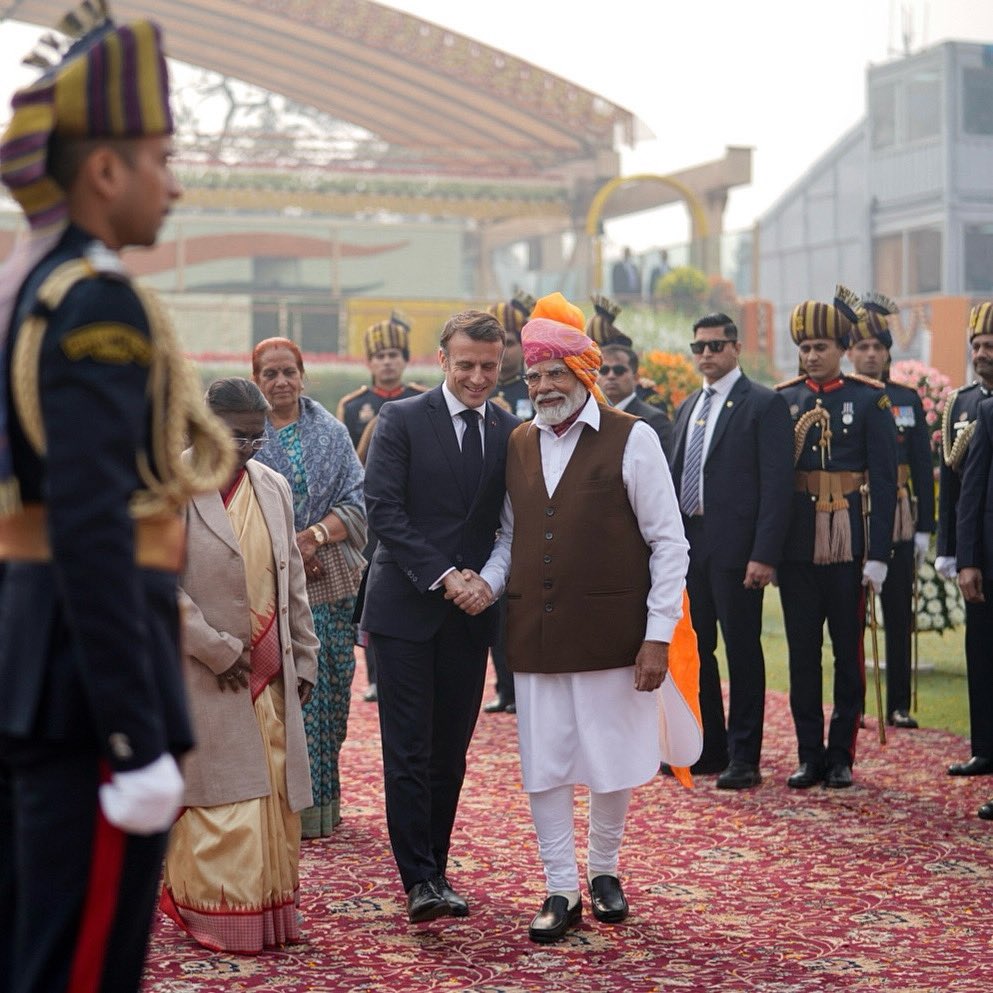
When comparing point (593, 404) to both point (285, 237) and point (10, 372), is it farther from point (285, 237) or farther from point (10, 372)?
point (285, 237)

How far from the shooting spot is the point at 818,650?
24.3 ft

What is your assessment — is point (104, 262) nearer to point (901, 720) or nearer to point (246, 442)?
point (246, 442)

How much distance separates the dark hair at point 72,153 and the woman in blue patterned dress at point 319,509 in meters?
3.75

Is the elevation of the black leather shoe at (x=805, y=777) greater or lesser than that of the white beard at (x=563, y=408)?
lesser

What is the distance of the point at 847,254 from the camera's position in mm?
30641

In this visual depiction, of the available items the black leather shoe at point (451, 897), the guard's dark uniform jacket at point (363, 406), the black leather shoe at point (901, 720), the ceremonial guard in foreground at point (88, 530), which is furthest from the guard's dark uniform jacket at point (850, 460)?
the ceremonial guard in foreground at point (88, 530)

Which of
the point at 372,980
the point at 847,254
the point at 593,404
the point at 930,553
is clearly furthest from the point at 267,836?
the point at 847,254

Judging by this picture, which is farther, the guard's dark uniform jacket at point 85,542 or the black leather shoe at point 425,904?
the black leather shoe at point 425,904

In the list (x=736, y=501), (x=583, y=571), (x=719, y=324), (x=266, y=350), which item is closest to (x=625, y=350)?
(x=719, y=324)

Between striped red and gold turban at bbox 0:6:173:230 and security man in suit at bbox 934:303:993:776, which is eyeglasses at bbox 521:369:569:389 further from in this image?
security man in suit at bbox 934:303:993:776

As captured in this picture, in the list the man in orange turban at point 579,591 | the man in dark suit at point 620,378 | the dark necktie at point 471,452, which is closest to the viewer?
the man in orange turban at point 579,591

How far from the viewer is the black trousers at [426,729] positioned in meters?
5.03

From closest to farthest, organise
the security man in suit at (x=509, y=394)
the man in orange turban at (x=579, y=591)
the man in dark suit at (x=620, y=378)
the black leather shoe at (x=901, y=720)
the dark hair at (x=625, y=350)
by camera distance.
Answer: the man in orange turban at (x=579, y=591) < the man in dark suit at (x=620, y=378) < the dark hair at (x=625, y=350) < the black leather shoe at (x=901, y=720) < the security man in suit at (x=509, y=394)

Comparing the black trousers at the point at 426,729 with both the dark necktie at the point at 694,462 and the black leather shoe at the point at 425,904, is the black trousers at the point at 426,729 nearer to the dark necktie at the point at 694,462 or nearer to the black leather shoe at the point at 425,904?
the black leather shoe at the point at 425,904
